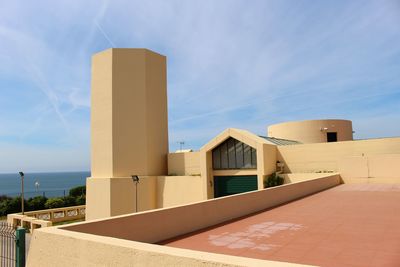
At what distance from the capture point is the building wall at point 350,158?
19266mm

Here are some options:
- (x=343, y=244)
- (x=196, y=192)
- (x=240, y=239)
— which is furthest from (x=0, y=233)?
(x=196, y=192)

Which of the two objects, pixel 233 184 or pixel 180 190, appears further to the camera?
pixel 180 190

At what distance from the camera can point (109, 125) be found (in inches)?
1014

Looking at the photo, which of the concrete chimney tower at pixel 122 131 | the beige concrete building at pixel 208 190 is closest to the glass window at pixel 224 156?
the beige concrete building at pixel 208 190

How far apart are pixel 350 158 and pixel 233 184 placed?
8093mm

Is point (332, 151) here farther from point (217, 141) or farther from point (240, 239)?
point (240, 239)

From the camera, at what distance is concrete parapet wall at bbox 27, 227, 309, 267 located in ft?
11.3

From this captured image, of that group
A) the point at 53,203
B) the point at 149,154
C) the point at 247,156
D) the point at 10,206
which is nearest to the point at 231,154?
the point at 247,156

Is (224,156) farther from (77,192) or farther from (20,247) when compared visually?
(77,192)

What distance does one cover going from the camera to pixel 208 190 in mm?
24531

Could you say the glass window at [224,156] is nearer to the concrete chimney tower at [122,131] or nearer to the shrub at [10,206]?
the concrete chimney tower at [122,131]

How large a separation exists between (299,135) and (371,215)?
1124 inches

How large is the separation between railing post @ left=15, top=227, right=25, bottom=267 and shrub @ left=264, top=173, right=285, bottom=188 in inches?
696

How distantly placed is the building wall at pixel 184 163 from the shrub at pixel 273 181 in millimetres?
5741
